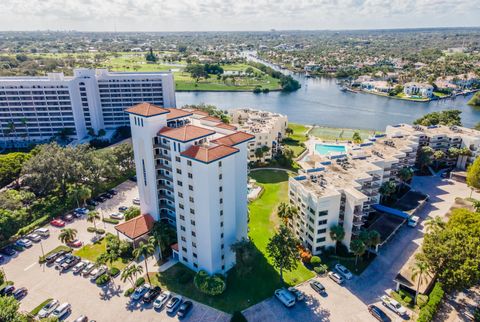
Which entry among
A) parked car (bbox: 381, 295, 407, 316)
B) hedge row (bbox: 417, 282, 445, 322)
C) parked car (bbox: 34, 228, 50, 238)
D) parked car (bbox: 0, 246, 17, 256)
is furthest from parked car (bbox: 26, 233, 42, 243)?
hedge row (bbox: 417, 282, 445, 322)

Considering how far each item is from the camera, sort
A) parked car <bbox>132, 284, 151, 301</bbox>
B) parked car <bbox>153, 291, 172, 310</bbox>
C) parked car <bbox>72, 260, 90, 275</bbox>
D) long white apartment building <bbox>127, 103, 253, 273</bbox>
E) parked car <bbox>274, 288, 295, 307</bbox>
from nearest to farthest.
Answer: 1. parked car <bbox>153, 291, 172, 310</bbox>
2. parked car <bbox>274, 288, 295, 307</bbox>
3. long white apartment building <bbox>127, 103, 253, 273</bbox>
4. parked car <bbox>132, 284, 151, 301</bbox>
5. parked car <bbox>72, 260, 90, 275</bbox>

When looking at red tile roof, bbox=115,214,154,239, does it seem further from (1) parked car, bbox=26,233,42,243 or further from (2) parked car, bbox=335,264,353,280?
(2) parked car, bbox=335,264,353,280

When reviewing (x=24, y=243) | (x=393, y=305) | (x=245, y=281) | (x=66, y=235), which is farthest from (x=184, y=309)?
(x=24, y=243)

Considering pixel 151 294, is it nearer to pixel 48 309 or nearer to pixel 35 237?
pixel 48 309

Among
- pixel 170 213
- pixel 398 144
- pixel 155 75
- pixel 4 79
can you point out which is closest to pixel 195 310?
pixel 170 213

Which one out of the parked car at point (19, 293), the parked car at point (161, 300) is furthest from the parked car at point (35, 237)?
the parked car at point (161, 300)

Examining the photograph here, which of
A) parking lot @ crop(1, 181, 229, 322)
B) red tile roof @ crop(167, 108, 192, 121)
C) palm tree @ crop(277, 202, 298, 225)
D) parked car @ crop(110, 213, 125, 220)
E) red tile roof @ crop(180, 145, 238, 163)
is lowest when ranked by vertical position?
parking lot @ crop(1, 181, 229, 322)

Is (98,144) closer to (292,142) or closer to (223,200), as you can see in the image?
(292,142)

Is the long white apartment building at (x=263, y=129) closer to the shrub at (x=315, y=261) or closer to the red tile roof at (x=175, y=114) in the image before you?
the red tile roof at (x=175, y=114)
